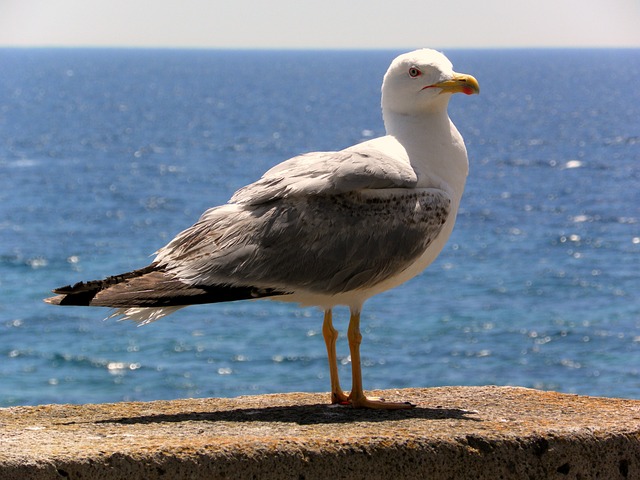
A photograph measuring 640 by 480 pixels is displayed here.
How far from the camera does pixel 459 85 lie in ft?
23.2

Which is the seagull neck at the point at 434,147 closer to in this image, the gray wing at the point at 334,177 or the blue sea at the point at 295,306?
the gray wing at the point at 334,177

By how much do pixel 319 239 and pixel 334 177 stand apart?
381 millimetres

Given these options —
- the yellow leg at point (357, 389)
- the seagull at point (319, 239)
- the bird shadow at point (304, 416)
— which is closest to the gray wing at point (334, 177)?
the seagull at point (319, 239)

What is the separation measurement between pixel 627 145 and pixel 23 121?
59420 millimetres

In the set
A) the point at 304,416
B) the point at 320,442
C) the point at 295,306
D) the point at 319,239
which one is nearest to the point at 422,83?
the point at 319,239

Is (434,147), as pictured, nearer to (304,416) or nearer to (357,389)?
(357,389)

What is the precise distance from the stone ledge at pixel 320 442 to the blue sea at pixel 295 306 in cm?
2222

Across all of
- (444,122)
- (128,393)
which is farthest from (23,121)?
(444,122)

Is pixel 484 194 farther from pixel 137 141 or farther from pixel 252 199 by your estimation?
pixel 252 199

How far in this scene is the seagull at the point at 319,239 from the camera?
6387 mm

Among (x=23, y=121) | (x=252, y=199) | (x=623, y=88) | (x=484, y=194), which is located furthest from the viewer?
(x=623, y=88)

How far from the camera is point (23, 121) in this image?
113m

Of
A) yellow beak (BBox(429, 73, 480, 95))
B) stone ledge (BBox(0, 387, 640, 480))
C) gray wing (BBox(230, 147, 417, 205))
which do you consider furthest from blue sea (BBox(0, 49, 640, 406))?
stone ledge (BBox(0, 387, 640, 480))

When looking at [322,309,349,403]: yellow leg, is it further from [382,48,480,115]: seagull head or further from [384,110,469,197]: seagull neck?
[382,48,480,115]: seagull head
